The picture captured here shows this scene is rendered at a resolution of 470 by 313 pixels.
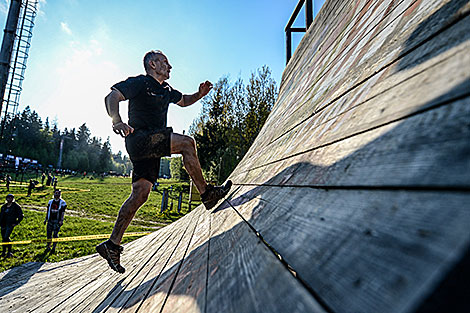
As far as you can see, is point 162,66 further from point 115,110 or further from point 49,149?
point 49,149

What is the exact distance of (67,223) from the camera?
12898 millimetres

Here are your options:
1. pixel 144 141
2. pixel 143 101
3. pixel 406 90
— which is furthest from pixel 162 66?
pixel 406 90

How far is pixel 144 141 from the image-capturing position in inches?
101

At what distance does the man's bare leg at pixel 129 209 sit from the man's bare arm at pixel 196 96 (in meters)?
1.21

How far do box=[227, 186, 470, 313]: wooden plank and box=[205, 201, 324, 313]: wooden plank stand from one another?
4 cm

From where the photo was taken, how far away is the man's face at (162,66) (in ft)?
9.64

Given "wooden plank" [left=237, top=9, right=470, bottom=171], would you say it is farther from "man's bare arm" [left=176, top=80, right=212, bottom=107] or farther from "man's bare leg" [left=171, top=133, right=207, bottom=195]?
"man's bare arm" [left=176, top=80, right=212, bottom=107]

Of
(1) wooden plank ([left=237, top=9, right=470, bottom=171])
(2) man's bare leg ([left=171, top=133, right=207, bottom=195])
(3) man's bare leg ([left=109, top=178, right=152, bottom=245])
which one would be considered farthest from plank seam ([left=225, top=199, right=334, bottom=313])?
(3) man's bare leg ([left=109, top=178, right=152, bottom=245])

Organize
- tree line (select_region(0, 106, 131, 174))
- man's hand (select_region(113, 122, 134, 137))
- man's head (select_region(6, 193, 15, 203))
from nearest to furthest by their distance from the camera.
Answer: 1. man's hand (select_region(113, 122, 134, 137))
2. man's head (select_region(6, 193, 15, 203))
3. tree line (select_region(0, 106, 131, 174))

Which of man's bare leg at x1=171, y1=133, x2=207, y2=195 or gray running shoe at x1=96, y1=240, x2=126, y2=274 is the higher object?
man's bare leg at x1=171, y1=133, x2=207, y2=195

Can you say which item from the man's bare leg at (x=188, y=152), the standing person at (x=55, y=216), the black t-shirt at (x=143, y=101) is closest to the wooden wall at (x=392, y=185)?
the man's bare leg at (x=188, y=152)

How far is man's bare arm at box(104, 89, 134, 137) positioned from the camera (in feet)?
7.82

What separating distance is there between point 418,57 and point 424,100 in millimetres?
284

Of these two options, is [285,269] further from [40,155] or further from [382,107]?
[40,155]
